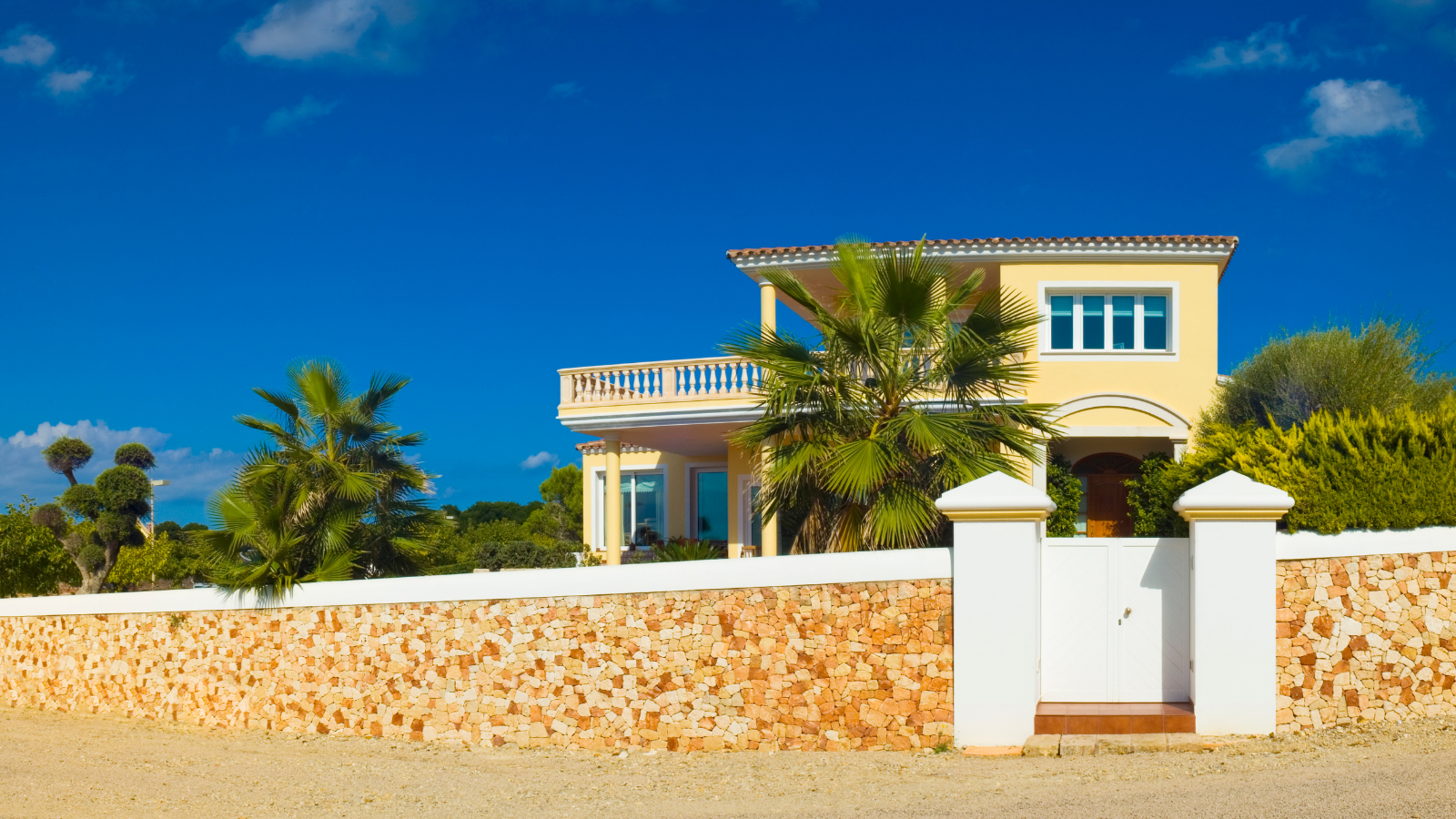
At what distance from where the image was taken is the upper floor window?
60.8 feet

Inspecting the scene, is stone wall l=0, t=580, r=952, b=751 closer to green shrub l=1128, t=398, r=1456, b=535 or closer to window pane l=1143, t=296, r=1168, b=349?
green shrub l=1128, t=398, r=1456, b=535

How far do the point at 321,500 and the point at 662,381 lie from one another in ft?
21.5

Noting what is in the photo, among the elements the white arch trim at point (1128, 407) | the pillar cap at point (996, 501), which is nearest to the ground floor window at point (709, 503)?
the white arch trim at point (1128, 407)

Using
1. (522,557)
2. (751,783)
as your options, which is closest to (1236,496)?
(751,783)

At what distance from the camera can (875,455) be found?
11.4 m

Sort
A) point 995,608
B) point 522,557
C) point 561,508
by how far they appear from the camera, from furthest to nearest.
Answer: point 561,508 → point 522,557 → point 995,608

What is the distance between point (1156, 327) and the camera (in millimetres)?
18531

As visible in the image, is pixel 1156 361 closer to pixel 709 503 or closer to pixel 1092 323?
pixel 1092 323

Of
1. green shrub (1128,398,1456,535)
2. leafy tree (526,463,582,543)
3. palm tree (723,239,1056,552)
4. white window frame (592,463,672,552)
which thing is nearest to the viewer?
green shrub (1128,398,1456,535)

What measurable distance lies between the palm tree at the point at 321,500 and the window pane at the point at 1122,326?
10969mm

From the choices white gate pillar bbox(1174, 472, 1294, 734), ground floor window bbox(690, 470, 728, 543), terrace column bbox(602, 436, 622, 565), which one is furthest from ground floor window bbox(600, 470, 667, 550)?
white gate pillar bbox(1174, 472, 1294, 734)

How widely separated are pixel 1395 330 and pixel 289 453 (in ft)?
47.1

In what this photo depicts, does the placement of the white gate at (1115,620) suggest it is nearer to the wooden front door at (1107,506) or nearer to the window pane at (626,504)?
the wooden front door at (1107,506)

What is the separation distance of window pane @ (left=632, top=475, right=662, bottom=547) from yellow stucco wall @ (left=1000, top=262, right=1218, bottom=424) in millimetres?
10511
